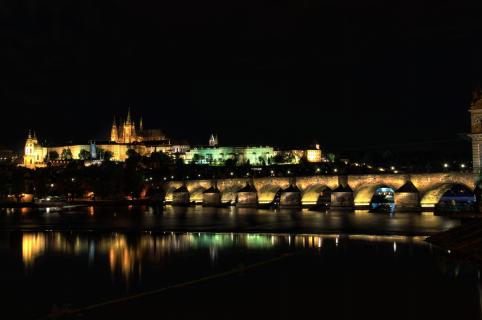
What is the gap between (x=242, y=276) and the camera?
21859 mm

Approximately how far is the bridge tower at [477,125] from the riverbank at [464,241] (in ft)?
51.9

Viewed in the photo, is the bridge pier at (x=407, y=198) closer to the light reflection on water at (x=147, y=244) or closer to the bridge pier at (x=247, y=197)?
the bridge pier at (x=247, y=197)

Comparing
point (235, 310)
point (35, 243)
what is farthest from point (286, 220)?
point (235, 310)

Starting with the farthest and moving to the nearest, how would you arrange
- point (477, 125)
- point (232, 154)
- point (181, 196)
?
point (232, 154)
point (181, 196)
point (477, 125)

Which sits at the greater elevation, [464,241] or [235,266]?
[464,241]

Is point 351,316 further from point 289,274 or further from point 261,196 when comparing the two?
point 261,196

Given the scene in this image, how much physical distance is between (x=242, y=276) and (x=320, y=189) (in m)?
46.0

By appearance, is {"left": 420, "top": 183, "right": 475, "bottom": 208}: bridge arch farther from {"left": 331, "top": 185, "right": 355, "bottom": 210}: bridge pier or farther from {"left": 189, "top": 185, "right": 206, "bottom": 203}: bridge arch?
{"left": 189, "top": 185, "right": 206, "bottom": 203}: bridge arch

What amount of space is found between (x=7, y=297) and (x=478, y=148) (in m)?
32.7

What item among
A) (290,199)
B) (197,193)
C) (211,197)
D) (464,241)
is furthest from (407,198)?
(197,193)

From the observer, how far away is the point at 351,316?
16141 mm

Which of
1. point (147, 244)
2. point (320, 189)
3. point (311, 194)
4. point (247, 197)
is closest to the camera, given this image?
point (147, 244)

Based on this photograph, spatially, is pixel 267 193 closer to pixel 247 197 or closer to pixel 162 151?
pixel 247 197

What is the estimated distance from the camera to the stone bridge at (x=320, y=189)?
53656mm
